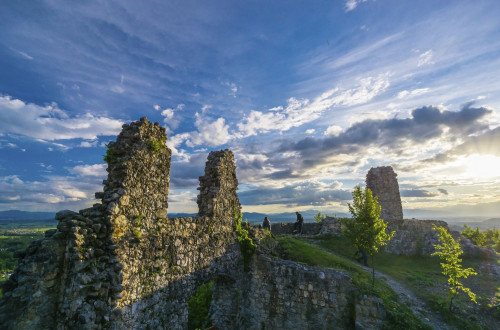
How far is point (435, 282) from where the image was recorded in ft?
59.3

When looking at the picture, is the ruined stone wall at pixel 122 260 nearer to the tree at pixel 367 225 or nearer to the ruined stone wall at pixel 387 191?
the tree at pixel 367 225

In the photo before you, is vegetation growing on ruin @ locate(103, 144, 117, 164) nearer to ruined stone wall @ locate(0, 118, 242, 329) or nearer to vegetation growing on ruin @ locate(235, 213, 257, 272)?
ruined stone wall @ locate(0, 118, 242, 329)

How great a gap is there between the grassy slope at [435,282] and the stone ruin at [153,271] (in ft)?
18.0

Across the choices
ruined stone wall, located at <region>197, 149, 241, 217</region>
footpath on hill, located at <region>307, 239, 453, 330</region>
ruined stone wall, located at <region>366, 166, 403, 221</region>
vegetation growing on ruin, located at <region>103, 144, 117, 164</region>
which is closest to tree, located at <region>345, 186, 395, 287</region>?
footpath on hill, located at <region>307, 239, 453, 330</region>

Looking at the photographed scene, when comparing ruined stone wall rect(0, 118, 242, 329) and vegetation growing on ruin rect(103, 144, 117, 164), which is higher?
vegetation growing on ruin rect(103, 144, 117, 164)

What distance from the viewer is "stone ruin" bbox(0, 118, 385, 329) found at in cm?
617

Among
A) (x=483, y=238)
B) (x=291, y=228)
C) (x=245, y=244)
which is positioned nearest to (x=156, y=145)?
(x=245, y=244)

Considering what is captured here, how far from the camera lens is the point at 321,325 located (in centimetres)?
1283

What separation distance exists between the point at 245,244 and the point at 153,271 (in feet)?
23.9

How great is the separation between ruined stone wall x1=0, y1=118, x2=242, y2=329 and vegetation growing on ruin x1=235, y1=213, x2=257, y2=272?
3.30 meters

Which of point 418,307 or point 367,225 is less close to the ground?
point 367,225

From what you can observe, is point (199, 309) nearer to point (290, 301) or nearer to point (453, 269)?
point (290, 301)

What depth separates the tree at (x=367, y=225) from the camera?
18658mm

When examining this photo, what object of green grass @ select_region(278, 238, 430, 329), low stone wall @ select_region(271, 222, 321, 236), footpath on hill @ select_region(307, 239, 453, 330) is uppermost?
low stone wall @ select_region(271, 222, 321, 236)
